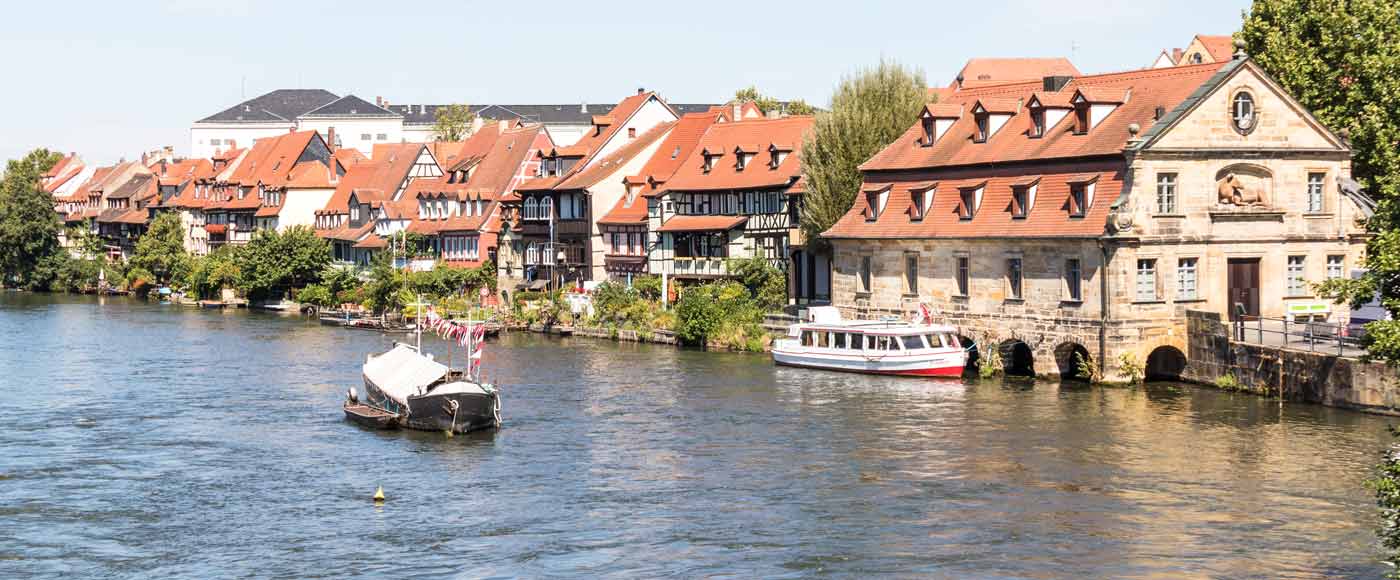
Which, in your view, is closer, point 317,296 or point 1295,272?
point 1295,272

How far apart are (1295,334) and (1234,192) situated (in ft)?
19.6

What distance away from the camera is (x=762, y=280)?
86.2 metres

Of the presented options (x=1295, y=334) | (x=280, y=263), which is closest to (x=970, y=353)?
(x=1295, y=334)

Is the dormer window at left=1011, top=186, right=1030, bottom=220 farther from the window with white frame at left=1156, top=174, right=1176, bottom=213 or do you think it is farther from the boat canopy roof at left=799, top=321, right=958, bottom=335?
the window with white frame at left=1156, top=174, right=1176, bottom=213

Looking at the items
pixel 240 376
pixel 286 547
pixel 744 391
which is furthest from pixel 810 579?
pixel 240 376

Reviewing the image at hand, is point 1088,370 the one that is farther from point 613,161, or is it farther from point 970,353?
point 613,161

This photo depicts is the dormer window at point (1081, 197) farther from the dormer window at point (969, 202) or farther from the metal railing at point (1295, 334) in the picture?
the metal railing at point (1295, 334)

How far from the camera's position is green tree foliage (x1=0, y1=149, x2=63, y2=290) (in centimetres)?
15238

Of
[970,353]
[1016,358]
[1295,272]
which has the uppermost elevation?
[1295,272]

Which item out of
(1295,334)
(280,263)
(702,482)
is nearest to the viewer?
(702,482)

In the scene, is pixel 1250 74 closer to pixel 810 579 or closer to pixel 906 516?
pixel 906 516

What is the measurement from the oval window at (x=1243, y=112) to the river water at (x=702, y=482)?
30.2ft

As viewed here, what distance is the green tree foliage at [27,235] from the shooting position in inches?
5999

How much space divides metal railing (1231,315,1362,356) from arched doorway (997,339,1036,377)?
8252mm
